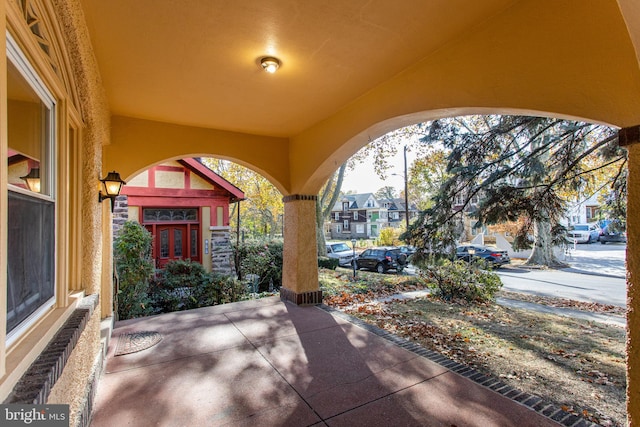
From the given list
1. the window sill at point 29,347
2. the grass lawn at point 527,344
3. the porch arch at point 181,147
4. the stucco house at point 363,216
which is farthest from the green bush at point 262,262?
the stucco house at point 363,216

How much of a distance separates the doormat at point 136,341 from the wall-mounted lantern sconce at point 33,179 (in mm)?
2705

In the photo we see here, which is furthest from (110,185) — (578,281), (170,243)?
(578,281)

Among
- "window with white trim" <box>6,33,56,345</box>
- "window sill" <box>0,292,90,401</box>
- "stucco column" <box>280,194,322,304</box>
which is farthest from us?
"stucco column" <box>280,194,322,304</box>

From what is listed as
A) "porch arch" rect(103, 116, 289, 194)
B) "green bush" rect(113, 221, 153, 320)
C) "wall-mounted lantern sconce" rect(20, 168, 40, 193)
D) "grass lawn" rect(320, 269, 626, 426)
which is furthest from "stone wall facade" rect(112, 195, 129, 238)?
"wall-mounted lantern sconce" rect(20, 168, 40, 193)

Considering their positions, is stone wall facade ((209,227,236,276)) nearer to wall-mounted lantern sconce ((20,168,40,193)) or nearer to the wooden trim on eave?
wall-mounted lantern sconce ((20,168,40,193))

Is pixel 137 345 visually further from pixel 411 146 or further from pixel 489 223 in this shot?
pixel 411 146

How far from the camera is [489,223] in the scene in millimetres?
6121

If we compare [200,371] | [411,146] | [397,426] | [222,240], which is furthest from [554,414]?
[411,146]

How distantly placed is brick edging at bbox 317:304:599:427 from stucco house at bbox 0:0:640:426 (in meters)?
0.89

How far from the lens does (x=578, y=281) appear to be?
10781 mm

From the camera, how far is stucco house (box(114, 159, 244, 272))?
27.8 ft

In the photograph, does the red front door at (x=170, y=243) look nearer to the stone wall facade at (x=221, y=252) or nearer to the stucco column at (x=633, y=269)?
the stone wall facade at (x=221, y=252)

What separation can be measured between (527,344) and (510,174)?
328 centimetres

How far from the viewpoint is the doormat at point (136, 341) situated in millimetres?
3824
